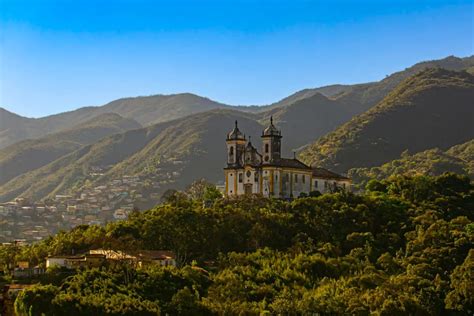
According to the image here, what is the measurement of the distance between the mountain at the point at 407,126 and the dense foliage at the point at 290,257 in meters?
51.4

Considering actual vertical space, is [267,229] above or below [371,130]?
below

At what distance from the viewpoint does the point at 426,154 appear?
122000 mm

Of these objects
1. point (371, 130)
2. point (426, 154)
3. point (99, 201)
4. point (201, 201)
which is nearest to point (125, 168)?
point (99, 201)

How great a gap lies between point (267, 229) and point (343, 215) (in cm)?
611

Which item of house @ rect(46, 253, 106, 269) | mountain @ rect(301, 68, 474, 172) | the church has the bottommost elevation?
house @ rect(46, 253, 106, 269)

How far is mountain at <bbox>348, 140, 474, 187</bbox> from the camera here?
354 feet

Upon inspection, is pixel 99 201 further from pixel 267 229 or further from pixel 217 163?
pixel 267 229

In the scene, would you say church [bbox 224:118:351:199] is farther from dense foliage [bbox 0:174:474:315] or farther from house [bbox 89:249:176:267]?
house [bbox 89:249:176:267]

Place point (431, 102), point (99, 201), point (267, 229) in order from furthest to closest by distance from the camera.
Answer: point (99, 201)
point (431, 102)
point (267, 229)

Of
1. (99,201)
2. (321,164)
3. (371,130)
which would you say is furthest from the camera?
(99,201)

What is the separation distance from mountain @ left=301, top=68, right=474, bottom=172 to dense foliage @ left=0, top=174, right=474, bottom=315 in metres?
51.4

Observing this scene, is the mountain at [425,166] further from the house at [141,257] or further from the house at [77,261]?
the house at [77,261]

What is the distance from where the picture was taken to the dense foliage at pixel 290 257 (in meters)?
47.6

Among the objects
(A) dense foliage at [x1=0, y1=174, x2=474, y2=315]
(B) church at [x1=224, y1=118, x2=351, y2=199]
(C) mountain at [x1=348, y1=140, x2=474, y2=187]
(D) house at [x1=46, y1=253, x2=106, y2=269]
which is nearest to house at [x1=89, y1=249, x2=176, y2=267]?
(D) house at [x1=46, y1=253, x2=106, y2=269]
